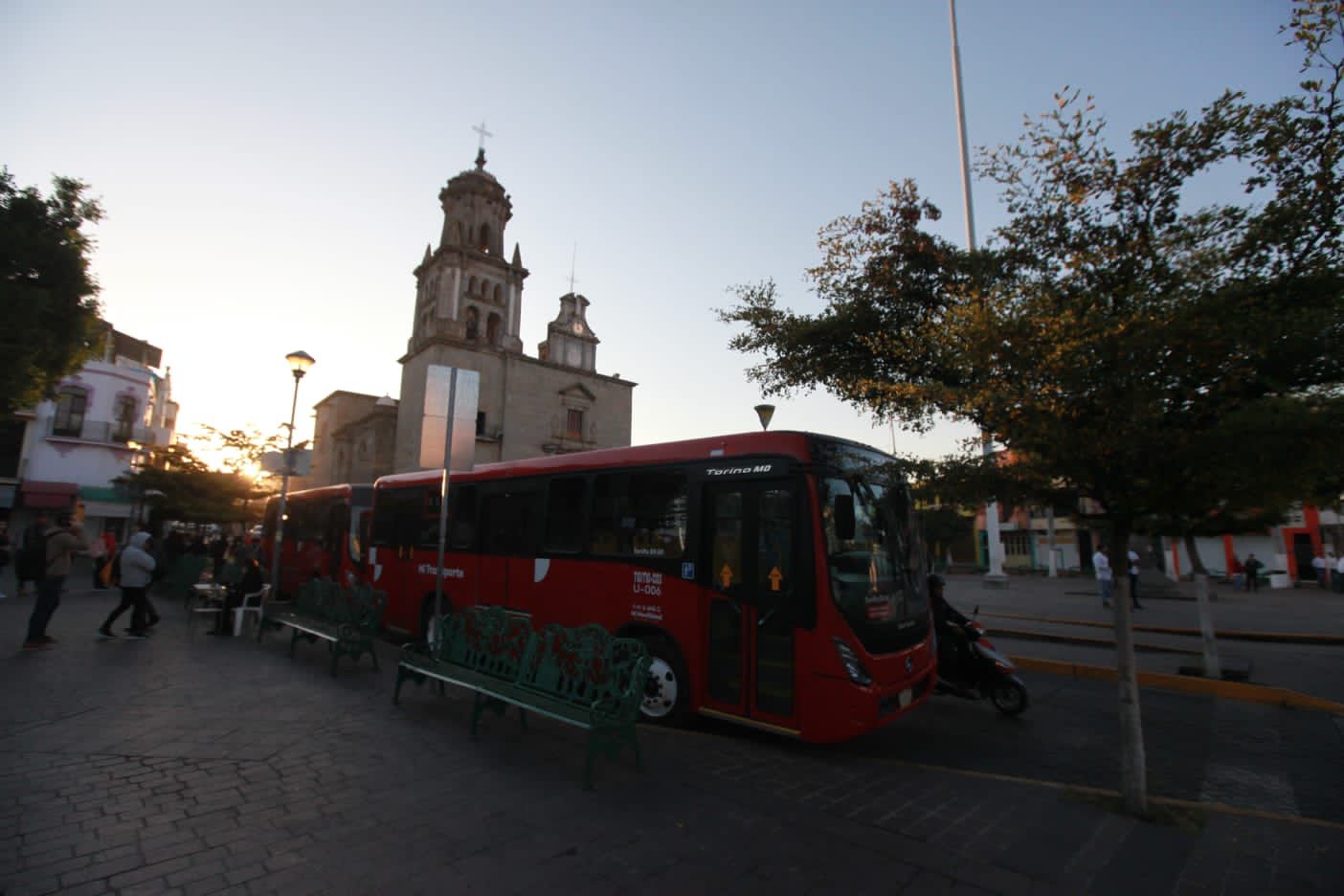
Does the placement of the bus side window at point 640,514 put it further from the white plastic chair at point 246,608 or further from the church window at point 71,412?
the church window at point 71,412

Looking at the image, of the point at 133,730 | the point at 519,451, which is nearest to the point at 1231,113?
the point at 133,730

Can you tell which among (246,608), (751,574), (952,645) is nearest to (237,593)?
(246,608)

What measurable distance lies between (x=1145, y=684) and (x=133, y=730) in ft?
39.9

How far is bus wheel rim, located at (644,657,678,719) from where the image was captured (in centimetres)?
630

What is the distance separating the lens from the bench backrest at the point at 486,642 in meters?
6.09

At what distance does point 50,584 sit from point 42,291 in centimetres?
783

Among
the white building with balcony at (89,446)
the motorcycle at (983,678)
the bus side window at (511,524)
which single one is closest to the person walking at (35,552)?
the bus side window at (511,524)

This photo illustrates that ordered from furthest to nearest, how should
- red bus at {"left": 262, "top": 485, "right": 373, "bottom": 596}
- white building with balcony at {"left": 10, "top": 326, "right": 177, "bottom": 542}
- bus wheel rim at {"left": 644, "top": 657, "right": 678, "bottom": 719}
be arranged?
1. white building with balcony at {"left": 10, "top": 326, "right": 177, "bottom": 542}
2. red bus at {"left": 262, "top": 485, "right": 373, "bottom": 596}
3. bus wheel rim at {"left": 644, "top": 657, "right": 678, "bottom": 719}

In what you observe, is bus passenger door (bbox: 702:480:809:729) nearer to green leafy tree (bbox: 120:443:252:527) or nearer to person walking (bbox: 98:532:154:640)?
person walking (bbox: 98:532:154:640)

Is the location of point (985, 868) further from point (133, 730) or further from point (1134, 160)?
point (133, 730)

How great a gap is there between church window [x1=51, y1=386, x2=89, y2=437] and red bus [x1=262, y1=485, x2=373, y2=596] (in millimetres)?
25098

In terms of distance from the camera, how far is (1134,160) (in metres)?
5.21

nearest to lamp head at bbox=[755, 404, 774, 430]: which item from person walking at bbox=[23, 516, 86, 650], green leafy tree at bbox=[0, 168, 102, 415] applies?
person walking at bbox=[23, 516, 86, 650]

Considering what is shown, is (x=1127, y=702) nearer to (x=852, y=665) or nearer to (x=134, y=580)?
(x=852, y=665)
